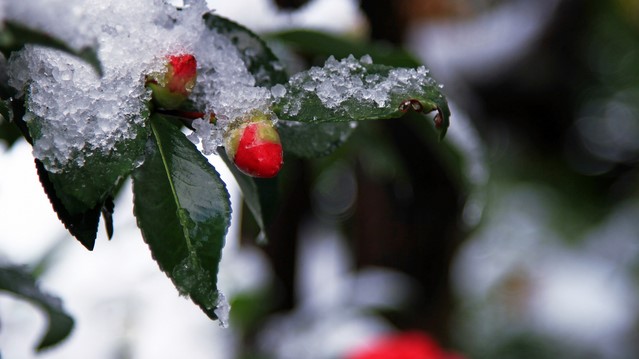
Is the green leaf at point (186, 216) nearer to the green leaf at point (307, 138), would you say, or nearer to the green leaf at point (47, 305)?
the green leaf at point (307, 138)

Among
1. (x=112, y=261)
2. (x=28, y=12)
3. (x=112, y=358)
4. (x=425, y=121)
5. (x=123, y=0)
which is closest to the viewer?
(x=28, y=12)

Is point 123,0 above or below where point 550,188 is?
below

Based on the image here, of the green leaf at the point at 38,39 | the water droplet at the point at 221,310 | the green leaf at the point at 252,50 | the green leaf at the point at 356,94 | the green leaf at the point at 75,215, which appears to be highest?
the green leaf at the point at 252,50

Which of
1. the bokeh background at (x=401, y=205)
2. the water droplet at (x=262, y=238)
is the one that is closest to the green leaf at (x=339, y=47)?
the bokeh background at (x=401, y=205)

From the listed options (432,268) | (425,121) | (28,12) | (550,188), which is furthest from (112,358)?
(550,188)

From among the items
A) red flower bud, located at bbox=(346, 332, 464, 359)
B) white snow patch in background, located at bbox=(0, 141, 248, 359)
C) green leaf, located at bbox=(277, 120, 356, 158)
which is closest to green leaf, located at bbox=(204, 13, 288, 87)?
green leaf, located at bbox=(277, 120, 356, 158)

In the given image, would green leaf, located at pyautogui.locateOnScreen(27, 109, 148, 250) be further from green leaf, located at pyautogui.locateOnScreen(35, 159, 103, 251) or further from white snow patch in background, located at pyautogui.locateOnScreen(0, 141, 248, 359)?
white snow patch in background, located at pyautogui.locateOnScreen(0, 141, 248, 359)

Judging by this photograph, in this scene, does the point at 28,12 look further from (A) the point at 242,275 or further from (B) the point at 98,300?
(A) the point at 242,275
